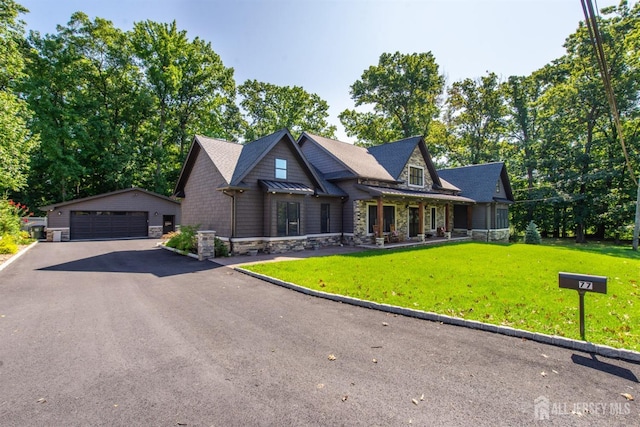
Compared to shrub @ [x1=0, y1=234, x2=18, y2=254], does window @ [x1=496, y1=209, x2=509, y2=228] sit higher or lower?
higher

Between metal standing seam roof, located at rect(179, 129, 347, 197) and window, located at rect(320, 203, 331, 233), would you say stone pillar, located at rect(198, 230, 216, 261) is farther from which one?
window, located at rect(320, 203, 331, 233)

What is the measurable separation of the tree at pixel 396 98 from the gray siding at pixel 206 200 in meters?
25.4

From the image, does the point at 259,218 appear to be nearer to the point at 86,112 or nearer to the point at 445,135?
the point at 86,112

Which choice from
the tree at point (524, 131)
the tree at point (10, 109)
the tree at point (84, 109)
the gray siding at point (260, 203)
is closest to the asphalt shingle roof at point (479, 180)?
the tree at point (524, 131)

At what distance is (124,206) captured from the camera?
23.5m

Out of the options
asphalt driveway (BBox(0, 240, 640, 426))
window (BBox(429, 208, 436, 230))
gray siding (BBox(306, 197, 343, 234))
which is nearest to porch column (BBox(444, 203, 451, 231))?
window (BBox(429, 208, 436, 230))

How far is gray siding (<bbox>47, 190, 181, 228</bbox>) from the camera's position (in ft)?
69.5

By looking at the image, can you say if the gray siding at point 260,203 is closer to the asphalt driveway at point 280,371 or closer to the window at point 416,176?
the asphalt driveway at point 280,371

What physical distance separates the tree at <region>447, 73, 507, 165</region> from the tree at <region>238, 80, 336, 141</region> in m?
15.6

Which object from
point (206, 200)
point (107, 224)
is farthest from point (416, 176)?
point (107, 224)

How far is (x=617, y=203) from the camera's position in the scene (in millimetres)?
25891

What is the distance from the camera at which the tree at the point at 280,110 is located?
3591 cm

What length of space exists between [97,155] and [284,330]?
33322mm

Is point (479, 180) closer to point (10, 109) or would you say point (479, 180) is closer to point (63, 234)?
point (10, 109)
